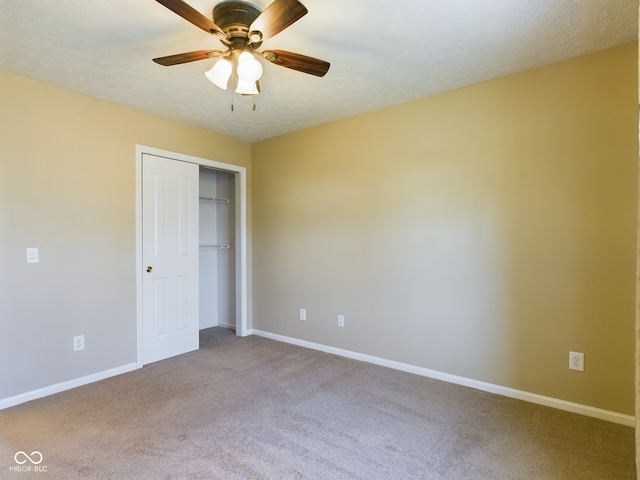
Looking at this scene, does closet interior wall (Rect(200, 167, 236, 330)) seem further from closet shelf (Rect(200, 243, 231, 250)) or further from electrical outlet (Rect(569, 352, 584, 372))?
electrical outlet (Rect(569, 352, 584, 372))

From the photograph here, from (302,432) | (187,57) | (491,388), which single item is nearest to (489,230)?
(491,388)

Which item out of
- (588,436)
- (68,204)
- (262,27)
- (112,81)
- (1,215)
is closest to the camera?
(262,27)

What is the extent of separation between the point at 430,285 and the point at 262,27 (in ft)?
7.53

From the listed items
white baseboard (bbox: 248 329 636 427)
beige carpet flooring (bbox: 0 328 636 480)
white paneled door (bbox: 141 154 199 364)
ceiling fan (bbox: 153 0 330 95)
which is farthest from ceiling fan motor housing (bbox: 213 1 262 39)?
white baseboard (bbox: 248 329 636 427)

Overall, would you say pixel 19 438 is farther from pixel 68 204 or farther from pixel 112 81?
pixel 112 81

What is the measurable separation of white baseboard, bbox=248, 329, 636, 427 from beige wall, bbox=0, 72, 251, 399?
200 cm

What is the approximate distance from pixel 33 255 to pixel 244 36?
2.30 metres

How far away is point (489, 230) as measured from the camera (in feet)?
8.77

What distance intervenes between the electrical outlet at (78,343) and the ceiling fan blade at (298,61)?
2.70 m

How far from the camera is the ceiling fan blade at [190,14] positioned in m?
1.43

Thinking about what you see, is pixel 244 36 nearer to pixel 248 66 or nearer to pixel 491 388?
pixel 248 66

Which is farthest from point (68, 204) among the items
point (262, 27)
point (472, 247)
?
point (472, 247)

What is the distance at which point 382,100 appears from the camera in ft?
9.96

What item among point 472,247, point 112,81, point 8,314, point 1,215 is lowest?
point 8,314
